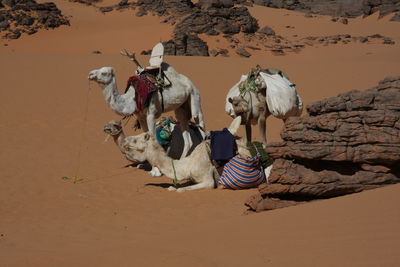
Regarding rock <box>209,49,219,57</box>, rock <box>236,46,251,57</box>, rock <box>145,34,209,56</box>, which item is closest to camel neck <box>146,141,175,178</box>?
rock <box>145,34,209,56</box>

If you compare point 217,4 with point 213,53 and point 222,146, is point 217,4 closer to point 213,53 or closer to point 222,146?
point 213,53

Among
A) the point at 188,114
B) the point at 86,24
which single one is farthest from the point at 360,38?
the point at 188,114

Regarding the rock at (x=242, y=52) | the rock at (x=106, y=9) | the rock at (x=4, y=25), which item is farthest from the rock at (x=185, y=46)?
the rock at (x=106, y=9)

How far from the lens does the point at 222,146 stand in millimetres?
9578

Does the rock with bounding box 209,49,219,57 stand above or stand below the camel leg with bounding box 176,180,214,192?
below

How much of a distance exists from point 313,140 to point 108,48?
101 feet

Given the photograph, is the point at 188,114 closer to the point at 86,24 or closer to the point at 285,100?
the point at 285,100

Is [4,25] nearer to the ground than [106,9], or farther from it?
farther from it

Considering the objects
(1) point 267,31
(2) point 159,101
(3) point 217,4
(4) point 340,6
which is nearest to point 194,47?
(3) point 217,4

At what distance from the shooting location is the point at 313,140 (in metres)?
7.15

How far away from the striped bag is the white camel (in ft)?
6.12

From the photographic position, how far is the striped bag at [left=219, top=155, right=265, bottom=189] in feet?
30.7

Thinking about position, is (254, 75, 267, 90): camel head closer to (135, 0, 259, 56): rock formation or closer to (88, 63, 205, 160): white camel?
(88, 63, 205, 160): white camel

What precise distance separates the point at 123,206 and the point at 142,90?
2774 mm
